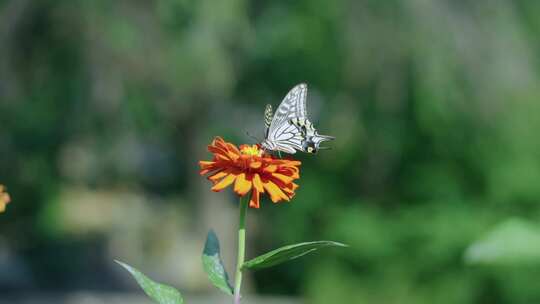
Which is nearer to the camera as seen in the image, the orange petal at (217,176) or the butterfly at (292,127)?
the orange petal at (217,176)

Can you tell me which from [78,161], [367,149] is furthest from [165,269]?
[367,149]

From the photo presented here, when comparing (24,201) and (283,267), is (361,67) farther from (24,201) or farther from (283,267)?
(24,201)

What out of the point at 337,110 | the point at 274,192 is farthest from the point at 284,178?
the point at 337,110

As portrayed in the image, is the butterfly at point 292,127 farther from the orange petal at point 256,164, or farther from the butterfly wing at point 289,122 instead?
the orange petal at point 256,164

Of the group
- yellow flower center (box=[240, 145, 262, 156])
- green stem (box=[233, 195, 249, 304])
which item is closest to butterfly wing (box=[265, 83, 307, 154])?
yellow flower center (box=[240, 145, 262, 156])

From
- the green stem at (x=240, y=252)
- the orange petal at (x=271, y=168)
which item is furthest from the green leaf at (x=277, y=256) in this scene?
the orange petal at (x=271, y=168)

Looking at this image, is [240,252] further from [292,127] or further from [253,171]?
[292,127]
